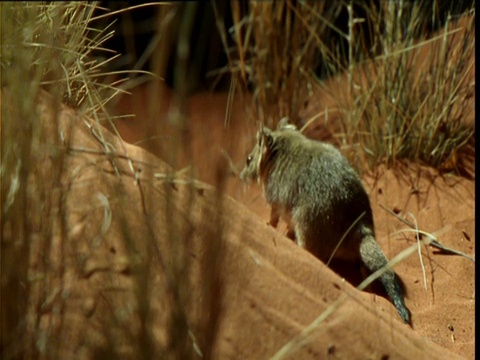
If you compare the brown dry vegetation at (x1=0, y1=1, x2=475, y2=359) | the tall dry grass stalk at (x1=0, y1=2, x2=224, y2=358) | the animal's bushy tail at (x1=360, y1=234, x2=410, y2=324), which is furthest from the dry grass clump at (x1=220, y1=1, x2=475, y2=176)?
the tall dry grass stalk at (x1=0, y1=2, x2=224, y2=358)

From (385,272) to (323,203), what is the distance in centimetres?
48

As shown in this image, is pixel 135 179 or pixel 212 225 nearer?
pixel 212 225

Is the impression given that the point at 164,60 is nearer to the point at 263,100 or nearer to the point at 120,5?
the point at 263,100

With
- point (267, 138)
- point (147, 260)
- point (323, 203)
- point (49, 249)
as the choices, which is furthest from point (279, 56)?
point (147, 260)

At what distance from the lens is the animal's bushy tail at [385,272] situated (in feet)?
13.2

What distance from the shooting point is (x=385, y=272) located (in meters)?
4.20

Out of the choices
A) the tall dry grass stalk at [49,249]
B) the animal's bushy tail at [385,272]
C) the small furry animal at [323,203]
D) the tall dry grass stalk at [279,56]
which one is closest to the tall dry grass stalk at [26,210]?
the tall dry grass stalk at [49,249]

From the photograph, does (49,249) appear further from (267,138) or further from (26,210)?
(267,138)

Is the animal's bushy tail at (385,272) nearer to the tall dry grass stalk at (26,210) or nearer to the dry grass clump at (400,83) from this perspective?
the dry grass clump at (400,83)

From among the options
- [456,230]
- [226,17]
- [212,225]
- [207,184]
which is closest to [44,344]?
[212,225]

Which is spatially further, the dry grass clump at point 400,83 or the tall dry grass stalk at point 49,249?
the dry grass clump at point 400,83

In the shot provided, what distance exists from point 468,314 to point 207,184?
6.07 feet

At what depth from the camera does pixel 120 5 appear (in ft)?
23.6

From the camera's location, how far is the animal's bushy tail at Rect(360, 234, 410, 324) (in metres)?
4.04
